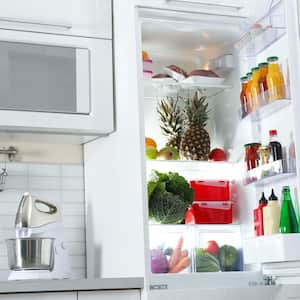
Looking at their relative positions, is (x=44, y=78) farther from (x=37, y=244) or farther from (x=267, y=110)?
(x=267, y=110)

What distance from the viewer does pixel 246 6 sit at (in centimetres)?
304

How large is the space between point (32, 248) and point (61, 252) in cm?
20

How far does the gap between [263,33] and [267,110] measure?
1.00ft

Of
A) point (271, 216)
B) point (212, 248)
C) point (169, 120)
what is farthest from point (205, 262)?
point (169, 120)

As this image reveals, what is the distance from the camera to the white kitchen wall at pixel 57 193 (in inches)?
126

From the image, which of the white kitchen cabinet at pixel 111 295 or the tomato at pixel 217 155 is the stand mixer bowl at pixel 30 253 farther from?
the tomato at pixel 217 155

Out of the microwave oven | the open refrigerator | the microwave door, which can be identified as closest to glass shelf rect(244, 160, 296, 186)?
the open refrigerator

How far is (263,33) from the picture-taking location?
3012mm

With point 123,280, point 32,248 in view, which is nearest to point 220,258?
point 123,280

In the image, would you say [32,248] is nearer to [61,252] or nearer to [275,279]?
[61,252]

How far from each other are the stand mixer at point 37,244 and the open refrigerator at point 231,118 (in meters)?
0.35

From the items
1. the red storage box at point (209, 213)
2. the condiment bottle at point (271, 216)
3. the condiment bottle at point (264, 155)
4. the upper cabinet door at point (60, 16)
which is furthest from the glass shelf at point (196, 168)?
the upper cabinet door at point (60, 16)

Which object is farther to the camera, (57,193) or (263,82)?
(57,193)

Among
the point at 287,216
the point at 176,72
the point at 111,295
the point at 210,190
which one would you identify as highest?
the point at 176,72
